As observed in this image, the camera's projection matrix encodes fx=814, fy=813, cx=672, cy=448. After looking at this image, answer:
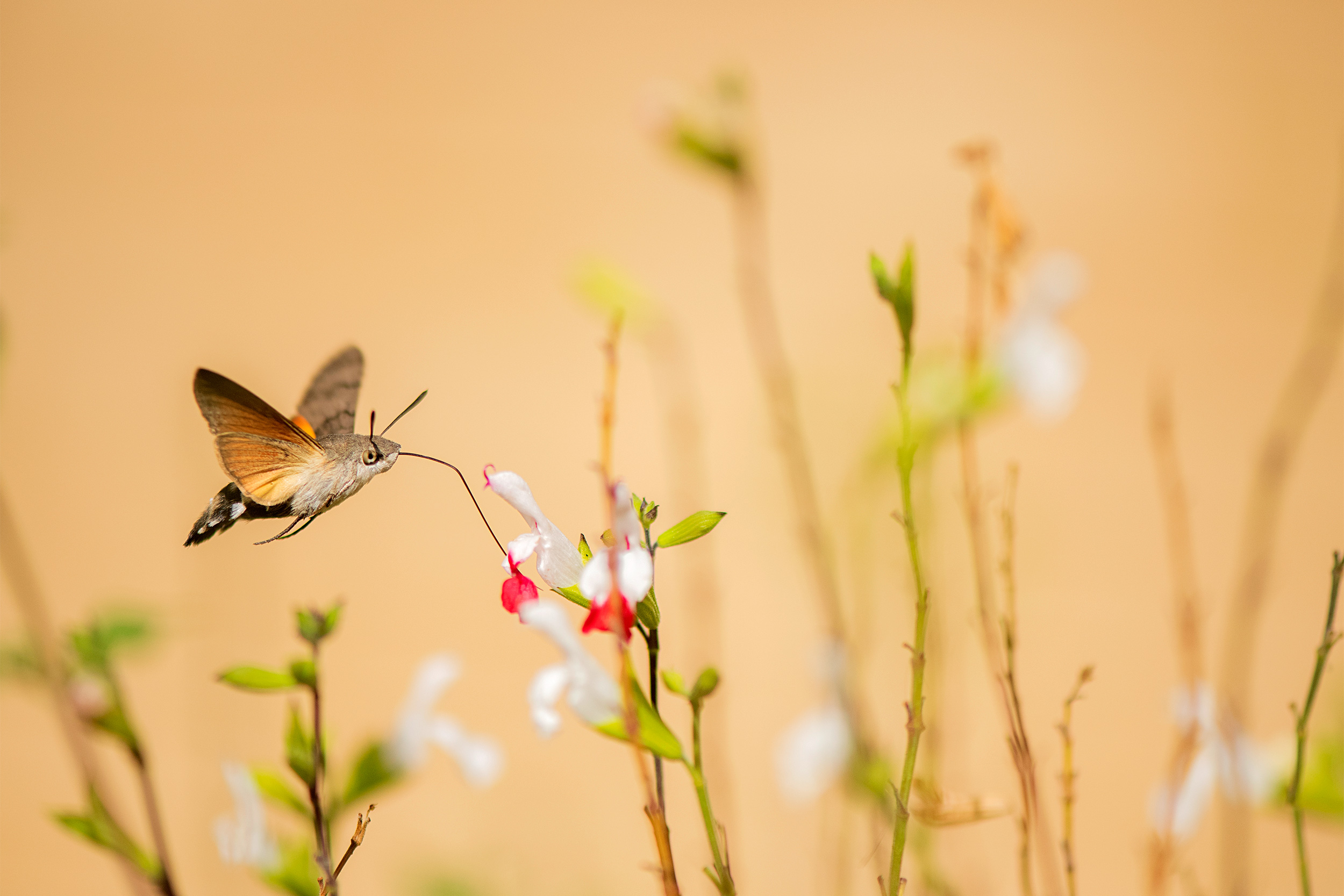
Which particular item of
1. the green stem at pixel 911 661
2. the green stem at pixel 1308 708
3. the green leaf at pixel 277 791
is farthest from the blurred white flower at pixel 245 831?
the green stem at pixel 1308 708

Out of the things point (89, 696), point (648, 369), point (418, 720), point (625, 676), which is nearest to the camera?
point (625, 676)

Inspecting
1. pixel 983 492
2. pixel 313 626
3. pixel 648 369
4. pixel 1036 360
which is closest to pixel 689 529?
pixel 313 626

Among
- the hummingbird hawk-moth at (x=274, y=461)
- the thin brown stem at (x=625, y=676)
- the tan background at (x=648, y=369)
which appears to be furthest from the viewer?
the tan background at (x=648, y=369)

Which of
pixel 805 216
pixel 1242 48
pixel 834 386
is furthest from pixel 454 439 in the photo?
pixel 1242 48

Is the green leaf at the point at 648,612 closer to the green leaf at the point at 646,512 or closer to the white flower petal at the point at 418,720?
the green leaf at the point at 646,512

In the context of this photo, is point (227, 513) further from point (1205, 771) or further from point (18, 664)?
point (1205, 771)

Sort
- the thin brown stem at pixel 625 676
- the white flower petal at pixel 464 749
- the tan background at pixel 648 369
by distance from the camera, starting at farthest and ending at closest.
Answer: the tan background at pixel 648 369 < the white flower petal at pixel 464 749 < the thin brown stem at pixel 625 676

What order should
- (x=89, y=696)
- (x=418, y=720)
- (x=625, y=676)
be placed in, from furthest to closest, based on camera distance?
(x=418, y=720) → (x=89, y=696) → (x=625, y=676)
